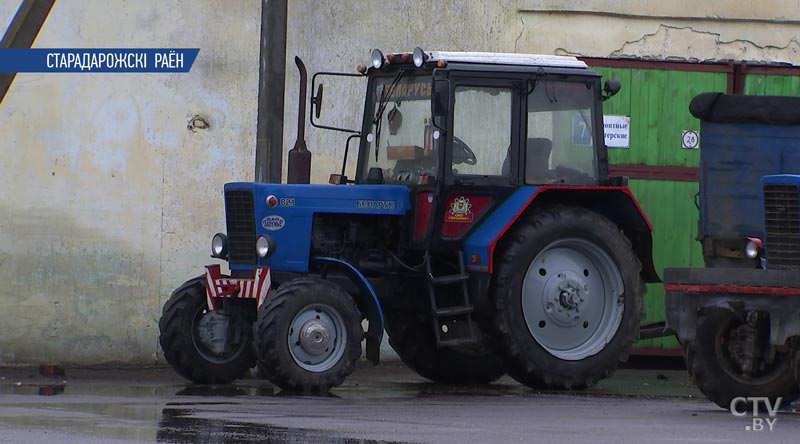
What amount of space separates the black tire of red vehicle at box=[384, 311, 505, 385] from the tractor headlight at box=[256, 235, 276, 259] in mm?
1479

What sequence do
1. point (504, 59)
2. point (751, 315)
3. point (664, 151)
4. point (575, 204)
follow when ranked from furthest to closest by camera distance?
1. point (664, 151)
2. point (575, 204)
3. point (504, 59)
4. point (751, 315)

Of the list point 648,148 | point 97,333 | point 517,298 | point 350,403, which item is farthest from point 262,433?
point 648,148

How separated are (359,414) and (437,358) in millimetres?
3533

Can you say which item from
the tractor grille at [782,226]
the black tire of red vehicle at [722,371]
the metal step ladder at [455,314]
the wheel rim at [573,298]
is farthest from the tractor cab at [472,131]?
the tractor grille at [782,226]

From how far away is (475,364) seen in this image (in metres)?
13.1

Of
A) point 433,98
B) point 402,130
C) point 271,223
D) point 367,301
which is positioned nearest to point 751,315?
point 433,98

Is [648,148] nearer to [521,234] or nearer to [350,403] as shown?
[521,234]

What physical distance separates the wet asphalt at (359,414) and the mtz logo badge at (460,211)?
1.27 m

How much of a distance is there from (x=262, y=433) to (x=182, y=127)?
6.98 meters

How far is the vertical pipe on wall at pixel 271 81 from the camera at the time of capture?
14.4 m

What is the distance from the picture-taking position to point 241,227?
11922 millimetres

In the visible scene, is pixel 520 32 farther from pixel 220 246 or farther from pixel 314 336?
pixel 314 336

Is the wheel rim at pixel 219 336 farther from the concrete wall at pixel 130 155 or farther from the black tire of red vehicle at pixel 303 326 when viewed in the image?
the concrete wall at pixel 130 155

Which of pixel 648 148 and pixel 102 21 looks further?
pixel 648 148
